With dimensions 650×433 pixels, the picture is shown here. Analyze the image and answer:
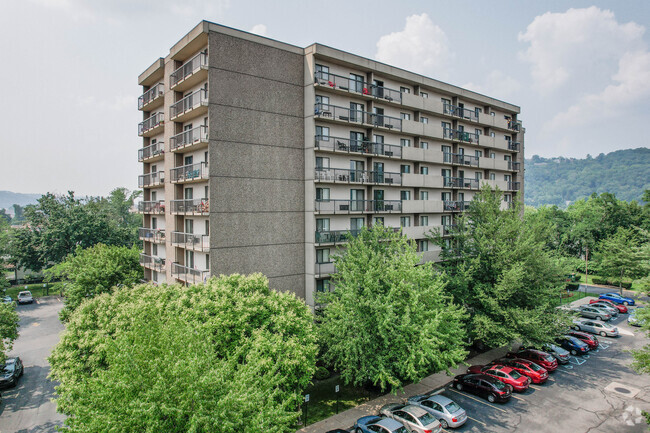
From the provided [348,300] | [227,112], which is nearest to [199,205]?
[227,112]

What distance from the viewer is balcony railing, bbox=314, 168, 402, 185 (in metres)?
25.7

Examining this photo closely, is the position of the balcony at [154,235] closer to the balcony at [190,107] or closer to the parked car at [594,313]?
the balcony at [190,107]

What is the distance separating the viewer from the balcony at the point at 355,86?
25.6 m

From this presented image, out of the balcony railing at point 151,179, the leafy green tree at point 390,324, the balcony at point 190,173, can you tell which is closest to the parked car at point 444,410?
the leafy green tree at point 390,324

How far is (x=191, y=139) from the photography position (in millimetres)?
24484

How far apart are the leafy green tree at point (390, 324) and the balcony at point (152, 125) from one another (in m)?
19.7

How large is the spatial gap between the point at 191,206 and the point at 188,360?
50.3ft

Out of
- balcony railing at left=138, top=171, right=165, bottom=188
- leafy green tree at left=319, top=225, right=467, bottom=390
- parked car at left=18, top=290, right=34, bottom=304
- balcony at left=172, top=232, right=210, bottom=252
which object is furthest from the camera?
parked car at left=18, top=290, right=34, bottom=304

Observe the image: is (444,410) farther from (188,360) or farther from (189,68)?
(189,68)

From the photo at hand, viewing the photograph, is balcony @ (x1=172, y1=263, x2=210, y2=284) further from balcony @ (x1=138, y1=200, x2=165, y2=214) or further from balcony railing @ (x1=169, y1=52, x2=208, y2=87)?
balcony railing @ (x1=169, y1=52, x2=208, y2=87)

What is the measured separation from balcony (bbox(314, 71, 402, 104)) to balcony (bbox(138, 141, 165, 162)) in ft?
45.8

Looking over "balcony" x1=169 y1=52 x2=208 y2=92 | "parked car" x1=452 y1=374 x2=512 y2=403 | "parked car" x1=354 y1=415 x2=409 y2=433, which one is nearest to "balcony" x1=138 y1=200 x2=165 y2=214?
"balcony" x1=169 y1=52 x2=208 y2=92

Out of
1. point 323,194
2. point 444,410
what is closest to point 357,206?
point 323,194

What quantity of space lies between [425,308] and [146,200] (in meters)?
27.0
